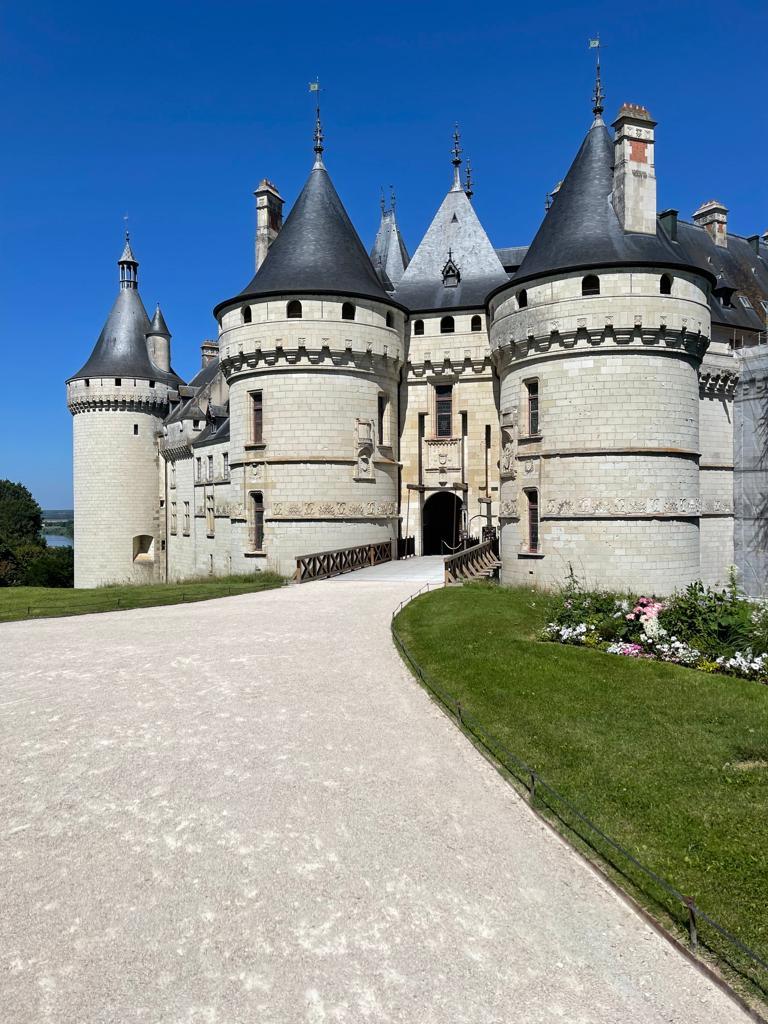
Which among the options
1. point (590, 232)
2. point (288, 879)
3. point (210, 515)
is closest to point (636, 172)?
point (590, 232)

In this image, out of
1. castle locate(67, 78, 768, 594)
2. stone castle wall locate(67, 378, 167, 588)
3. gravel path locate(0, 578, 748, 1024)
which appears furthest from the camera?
stone castle wall locate(67, 378, 167, 588)

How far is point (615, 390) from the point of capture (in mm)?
19500

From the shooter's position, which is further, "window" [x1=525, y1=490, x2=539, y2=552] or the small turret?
the small turret

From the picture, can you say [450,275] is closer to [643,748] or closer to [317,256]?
[317,256]

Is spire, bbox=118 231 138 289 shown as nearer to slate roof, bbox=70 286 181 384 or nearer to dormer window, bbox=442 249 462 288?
slate roof, bbox=70 286 181 384

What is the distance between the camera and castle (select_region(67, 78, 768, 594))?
19.5 m

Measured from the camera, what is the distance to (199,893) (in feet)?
17.0

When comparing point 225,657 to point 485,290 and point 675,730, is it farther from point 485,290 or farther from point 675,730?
point 485,290

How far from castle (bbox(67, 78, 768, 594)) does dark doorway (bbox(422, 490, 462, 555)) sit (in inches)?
4.0

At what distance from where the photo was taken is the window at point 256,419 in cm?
2419

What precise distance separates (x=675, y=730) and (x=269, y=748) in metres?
5.08

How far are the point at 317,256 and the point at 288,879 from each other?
73.1 feet

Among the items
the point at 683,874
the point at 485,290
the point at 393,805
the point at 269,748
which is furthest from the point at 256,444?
the point at 683,874

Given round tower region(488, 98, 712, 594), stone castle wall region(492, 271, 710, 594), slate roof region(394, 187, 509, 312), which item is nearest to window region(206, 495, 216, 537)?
slate roof region(394, 187, 509, 312)
